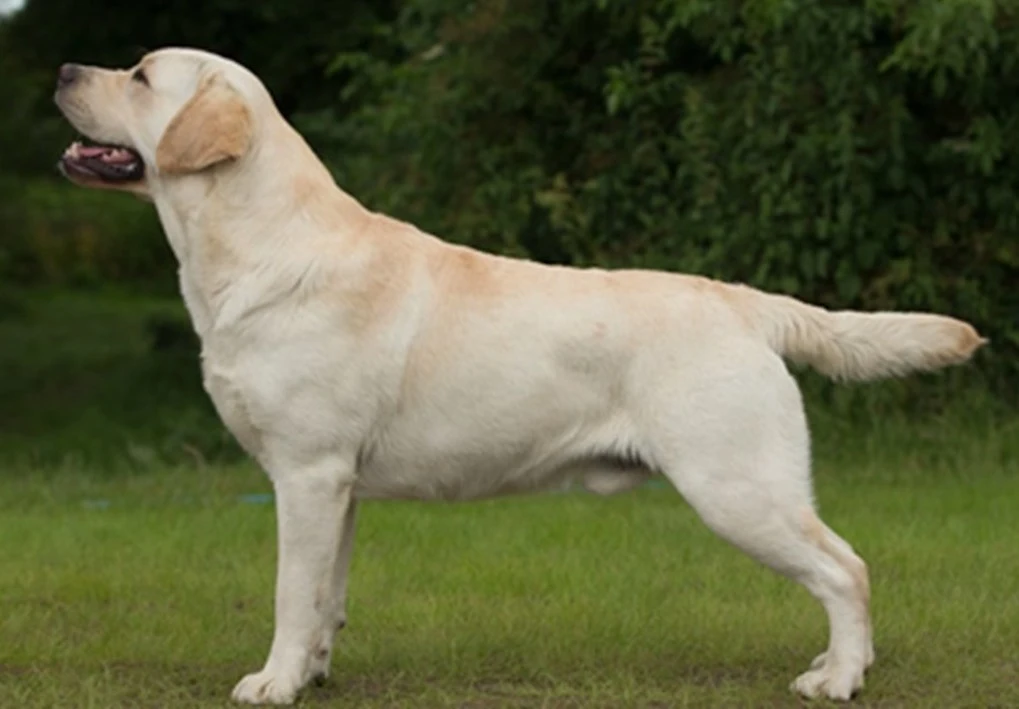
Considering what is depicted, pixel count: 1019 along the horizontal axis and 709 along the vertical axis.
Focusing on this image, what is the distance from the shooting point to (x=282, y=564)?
5.82 metres

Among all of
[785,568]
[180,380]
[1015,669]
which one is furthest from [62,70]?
[180,380]

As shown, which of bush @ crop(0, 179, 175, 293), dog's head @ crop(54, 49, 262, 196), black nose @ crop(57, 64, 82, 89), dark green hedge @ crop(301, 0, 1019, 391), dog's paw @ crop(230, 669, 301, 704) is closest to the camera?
dog's paw @ crop(230, 669, 301, 704)

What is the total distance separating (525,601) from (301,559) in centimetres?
182

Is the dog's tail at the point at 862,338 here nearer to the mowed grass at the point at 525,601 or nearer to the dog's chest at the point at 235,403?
the mowed grass at the point at 525,601

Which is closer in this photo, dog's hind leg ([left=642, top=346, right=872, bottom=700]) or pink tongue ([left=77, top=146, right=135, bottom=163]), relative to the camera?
dog's hind leg ([left=642, top=346, right=872, bottom=700])

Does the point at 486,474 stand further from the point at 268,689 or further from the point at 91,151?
the point at 91,151

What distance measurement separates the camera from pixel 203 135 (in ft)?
19.0

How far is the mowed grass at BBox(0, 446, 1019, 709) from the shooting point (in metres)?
6.05

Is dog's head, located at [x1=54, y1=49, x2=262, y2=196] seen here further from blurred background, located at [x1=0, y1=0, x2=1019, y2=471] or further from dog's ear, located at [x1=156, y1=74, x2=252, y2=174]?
blurred background, located at [x1=0, y1=0, x2=1019, y2=471]

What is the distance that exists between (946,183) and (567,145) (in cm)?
277

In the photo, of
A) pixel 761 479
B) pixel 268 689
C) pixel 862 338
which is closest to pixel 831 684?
pixel 761 479

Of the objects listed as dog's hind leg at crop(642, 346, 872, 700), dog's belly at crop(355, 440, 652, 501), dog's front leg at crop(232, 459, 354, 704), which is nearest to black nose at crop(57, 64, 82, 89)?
dog's front leg at crop(232, 459, 354, 704)

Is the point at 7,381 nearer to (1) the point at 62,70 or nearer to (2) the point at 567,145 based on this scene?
(2) the point at 567,145

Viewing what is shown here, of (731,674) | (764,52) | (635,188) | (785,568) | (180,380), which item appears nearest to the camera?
(785,568)
